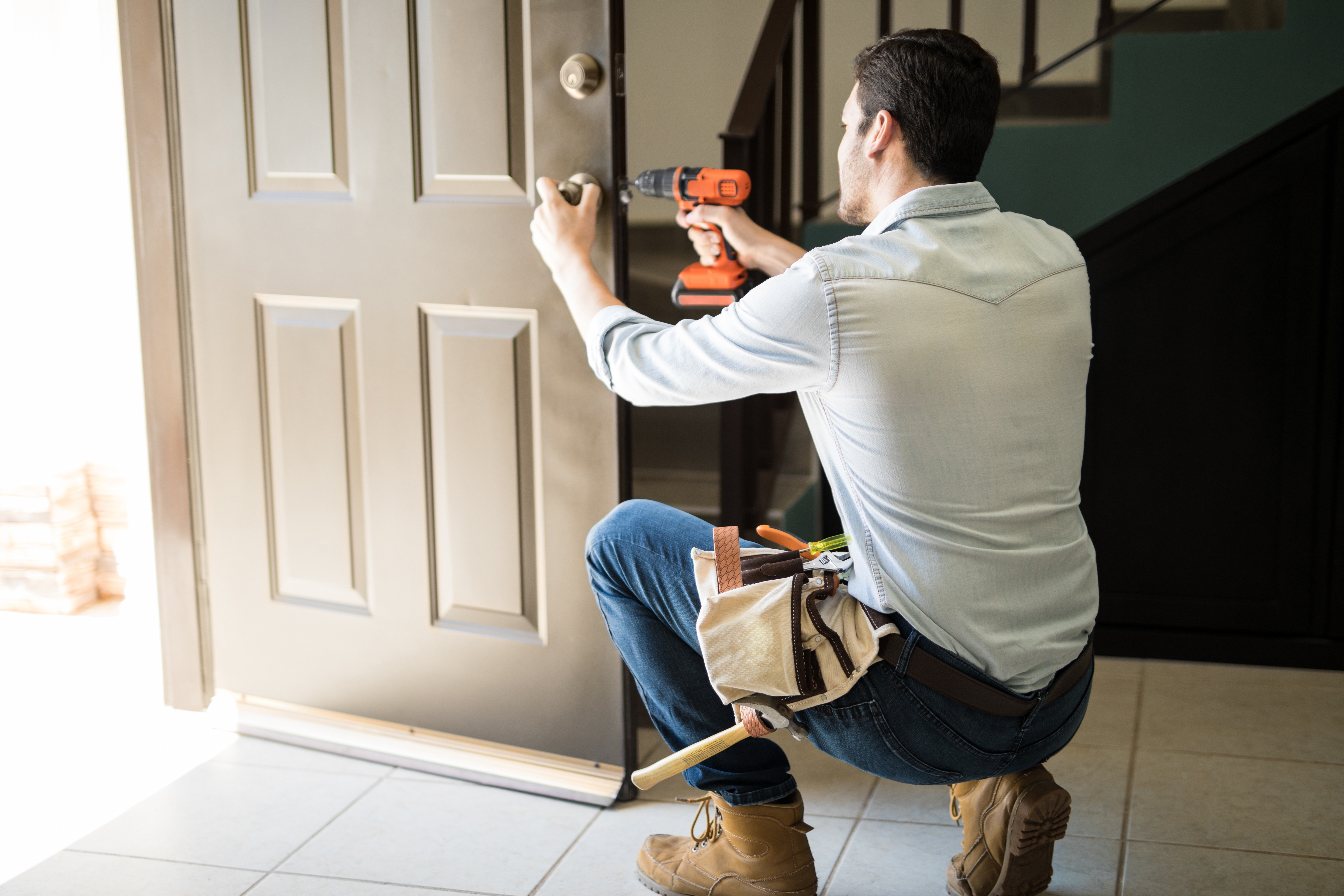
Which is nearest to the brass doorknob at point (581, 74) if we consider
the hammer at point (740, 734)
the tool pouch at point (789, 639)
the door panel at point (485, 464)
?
the door panel at point (485, 464)

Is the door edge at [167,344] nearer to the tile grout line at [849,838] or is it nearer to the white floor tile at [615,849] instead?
the white floor tile at [615,849]

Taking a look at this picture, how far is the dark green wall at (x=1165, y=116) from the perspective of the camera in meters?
2.43

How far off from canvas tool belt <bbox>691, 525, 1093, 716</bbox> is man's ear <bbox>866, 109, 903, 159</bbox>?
503 mm

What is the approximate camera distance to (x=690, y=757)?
1.50 meters

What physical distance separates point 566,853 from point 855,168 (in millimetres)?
1182

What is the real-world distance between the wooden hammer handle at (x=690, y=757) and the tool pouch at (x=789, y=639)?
2.7 inches

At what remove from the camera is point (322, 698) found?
2289mm

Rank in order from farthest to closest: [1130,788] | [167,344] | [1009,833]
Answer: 1. [167,344]
2. [1130,788]
3. [1009,833]

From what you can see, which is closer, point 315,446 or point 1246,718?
point 315,446

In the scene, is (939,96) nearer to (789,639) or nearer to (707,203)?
(707,203)

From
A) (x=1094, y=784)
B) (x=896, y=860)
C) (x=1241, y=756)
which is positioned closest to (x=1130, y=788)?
(x=1094, y=784)

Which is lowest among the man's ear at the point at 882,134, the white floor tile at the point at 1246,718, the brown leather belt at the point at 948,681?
the white floor tile at the point at 1246,718

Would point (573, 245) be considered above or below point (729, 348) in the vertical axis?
above

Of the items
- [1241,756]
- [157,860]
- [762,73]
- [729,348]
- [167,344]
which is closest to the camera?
[729,348]
